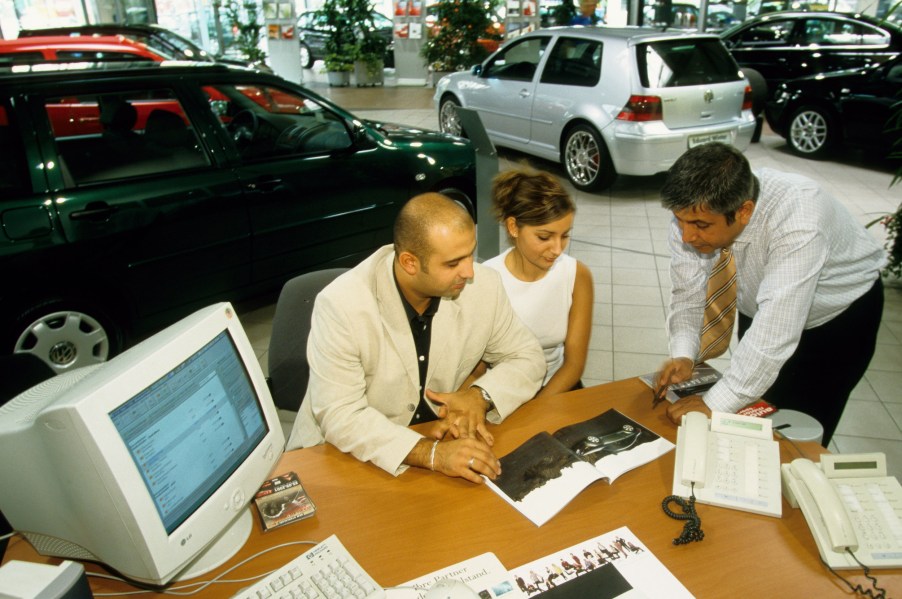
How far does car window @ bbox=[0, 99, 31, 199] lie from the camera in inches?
118

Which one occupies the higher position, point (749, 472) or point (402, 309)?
point (402, 309)

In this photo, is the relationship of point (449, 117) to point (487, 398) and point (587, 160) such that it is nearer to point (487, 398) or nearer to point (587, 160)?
point (587, 160)

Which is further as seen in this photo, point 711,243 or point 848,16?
point 848,16

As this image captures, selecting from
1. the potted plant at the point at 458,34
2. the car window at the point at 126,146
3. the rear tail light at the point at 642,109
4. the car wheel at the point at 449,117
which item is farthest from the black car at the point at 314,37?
→ the car window at the point at 126,146

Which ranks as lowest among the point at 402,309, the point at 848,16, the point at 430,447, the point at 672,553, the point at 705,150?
the point at 672,553

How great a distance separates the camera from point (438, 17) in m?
11.7

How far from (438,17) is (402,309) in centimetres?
1108

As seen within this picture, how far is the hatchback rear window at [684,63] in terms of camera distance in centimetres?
571

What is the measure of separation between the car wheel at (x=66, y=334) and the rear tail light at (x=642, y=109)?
4.37 meters

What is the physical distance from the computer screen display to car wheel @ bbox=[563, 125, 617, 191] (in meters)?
5.16

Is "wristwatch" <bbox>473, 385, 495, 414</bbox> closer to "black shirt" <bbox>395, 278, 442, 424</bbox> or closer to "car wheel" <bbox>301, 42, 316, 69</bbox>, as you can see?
"black shirt" <bbox>395, 278, 442, 424</bbox>

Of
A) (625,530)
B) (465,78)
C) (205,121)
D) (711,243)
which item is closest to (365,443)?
(625,530)

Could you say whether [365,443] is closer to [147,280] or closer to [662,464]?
[662,464]

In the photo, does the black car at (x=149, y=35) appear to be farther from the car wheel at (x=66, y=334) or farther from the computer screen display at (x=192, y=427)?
the computer screen display at (x=192, y=427)
